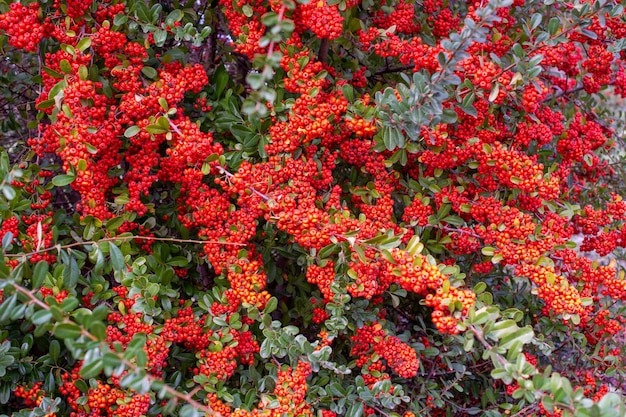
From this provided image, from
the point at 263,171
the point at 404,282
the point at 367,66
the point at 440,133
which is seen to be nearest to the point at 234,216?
the point at 263,171

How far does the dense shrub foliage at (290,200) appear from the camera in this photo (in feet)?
6.50

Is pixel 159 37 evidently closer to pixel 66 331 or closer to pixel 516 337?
pixel 66 331

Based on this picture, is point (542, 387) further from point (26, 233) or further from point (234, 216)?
point (26, 233)

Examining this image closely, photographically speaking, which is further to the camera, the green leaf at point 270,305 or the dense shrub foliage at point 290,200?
the green leaf at point 270,305

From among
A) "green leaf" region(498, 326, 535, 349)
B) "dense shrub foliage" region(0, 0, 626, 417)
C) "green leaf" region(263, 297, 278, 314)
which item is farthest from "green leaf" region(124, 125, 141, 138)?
"green leaf" region(498, 326, 535, 349)

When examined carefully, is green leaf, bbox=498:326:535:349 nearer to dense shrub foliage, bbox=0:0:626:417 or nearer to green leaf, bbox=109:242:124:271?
dense shrub foliage, bbox=0:0:626:417

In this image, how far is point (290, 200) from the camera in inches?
77.4

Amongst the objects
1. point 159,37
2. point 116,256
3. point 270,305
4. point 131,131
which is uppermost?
point 159,37

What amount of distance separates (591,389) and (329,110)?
172 centimetres

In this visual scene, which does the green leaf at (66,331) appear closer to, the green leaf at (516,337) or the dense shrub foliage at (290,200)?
the dense shrub foliage at (290,200)

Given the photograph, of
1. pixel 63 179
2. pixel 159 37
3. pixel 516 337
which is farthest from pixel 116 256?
pixel 516 337

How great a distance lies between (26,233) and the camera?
2152mm

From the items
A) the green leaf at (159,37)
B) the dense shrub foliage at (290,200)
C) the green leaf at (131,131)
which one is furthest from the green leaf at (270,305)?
the green leaf at (159,37)

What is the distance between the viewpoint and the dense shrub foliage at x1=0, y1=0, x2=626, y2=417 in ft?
6.50
